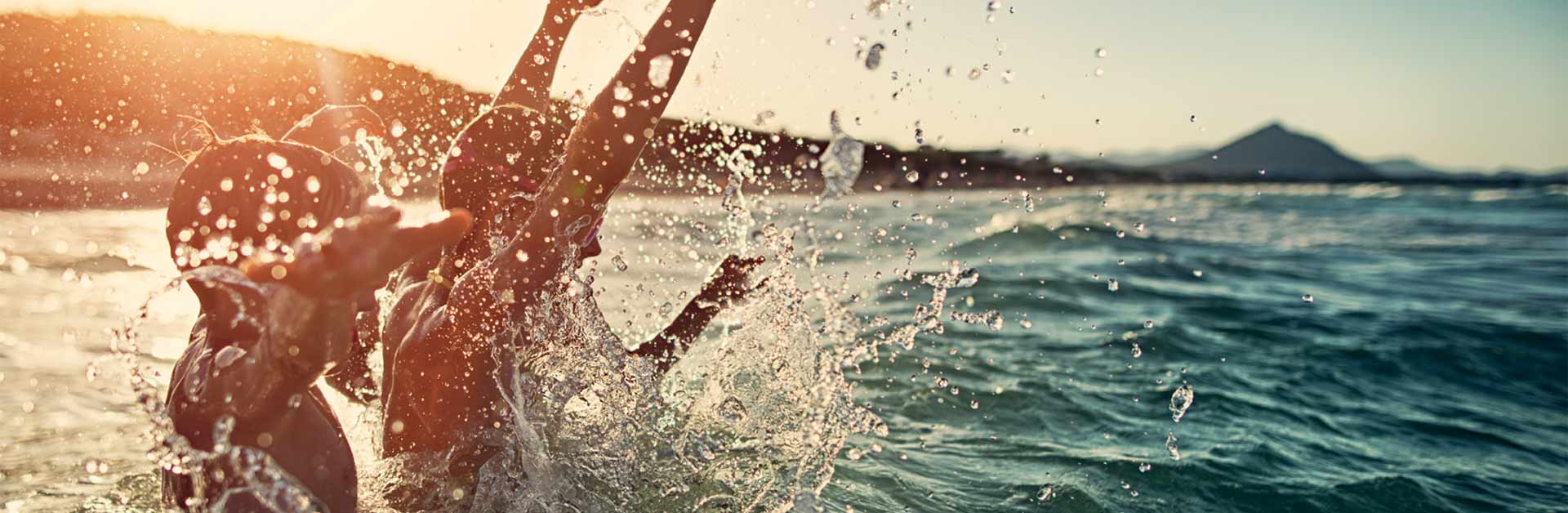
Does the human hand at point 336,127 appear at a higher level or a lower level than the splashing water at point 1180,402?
higher

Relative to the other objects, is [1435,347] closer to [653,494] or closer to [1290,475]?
[1290,475]

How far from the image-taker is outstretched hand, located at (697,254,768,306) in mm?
3779

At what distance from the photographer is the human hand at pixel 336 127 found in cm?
269

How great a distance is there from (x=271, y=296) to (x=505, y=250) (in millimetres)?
963

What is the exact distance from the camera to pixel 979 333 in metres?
7.27

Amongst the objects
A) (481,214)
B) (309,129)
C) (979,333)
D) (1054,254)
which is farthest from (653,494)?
(1054,254)

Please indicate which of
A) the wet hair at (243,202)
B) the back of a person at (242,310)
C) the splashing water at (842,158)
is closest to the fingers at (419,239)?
the back of a person at (242,310)

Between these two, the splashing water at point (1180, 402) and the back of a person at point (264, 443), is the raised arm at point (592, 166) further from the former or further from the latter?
the splashing water at point (1180, 402)

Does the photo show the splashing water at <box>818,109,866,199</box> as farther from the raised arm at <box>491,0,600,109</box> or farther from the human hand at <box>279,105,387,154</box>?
the human hand at <box>279,105,387,154</box>

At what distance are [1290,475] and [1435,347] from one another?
166 inches

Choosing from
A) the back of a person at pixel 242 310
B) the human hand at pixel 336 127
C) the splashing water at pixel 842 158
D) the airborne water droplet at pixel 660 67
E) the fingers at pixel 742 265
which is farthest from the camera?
the fingers at pixel 742 265

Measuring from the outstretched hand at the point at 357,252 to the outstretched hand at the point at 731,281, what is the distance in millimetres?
2241

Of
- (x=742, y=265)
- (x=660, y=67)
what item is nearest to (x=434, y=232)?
(x=660, y=67)

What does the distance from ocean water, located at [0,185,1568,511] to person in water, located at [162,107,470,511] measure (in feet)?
3.45
